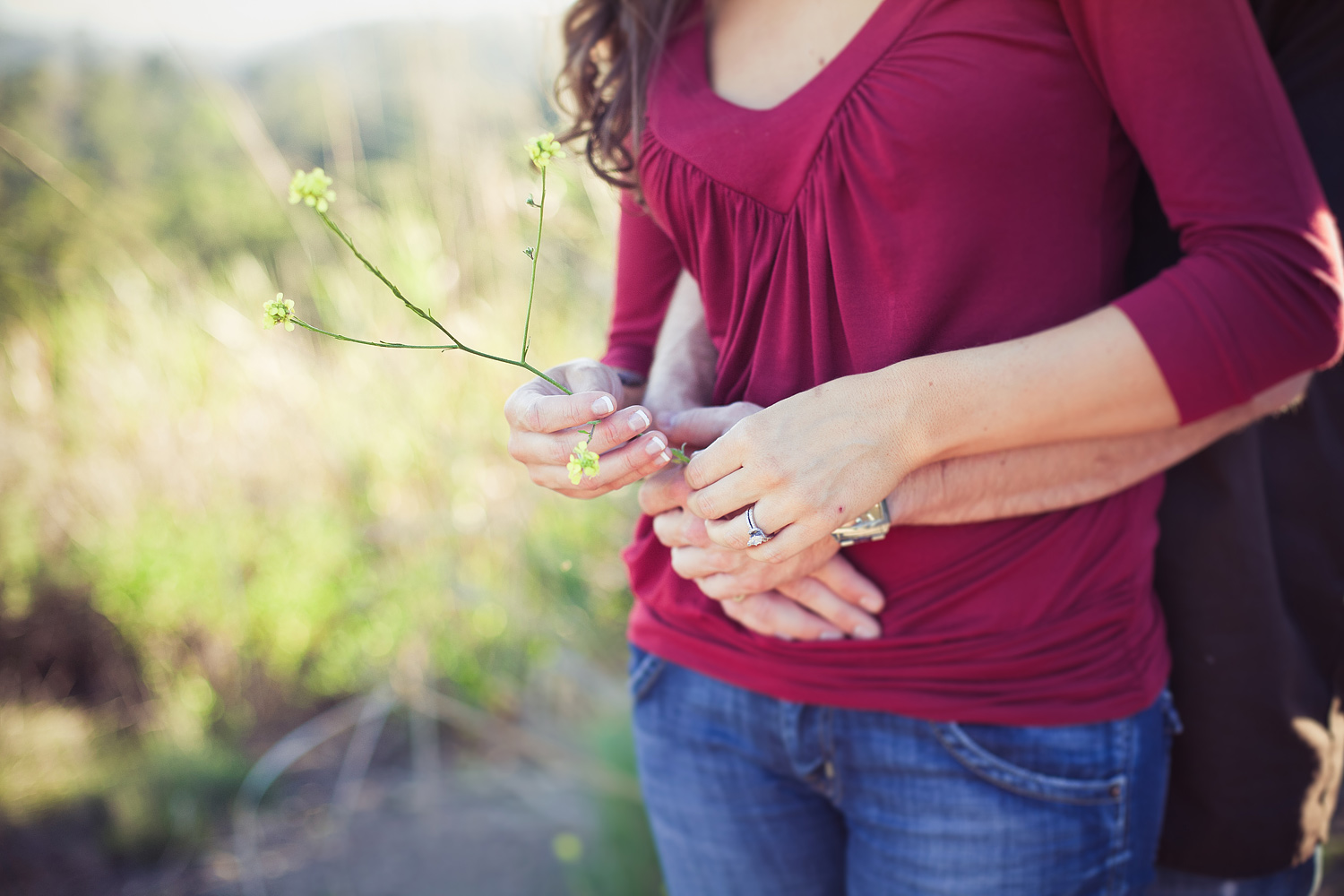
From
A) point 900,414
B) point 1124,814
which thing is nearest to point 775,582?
point 900,414

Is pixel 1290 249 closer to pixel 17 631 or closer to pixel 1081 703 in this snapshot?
pixel 1081 703

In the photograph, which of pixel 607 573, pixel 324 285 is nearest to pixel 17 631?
pixel 324 285

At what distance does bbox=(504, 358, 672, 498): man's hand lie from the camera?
0.91m

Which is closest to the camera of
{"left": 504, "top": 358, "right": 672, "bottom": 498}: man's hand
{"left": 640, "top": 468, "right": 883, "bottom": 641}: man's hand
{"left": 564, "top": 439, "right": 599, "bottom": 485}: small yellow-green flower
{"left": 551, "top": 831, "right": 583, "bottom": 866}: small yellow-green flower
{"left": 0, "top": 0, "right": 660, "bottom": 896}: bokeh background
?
{"left": 564, "top": 439, "right": 599, "bottom": 485}: small yellow-green flower

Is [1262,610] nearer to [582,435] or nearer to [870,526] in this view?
[870,526]

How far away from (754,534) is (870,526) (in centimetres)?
16

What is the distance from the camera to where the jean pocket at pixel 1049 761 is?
96 cm

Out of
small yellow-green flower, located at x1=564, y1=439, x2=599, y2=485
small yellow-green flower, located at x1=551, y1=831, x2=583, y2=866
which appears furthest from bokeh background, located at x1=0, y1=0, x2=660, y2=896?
small yellow-green flower, located at x1=564, y1=439, x2=599, y2=485

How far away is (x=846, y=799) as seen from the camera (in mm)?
1067

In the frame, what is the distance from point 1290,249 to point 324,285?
363cm

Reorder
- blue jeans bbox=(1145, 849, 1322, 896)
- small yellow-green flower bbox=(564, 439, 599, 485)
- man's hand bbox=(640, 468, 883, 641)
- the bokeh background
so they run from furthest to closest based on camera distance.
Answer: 1. the bokeh background
2. blue jeans bbox=(1145, 849, 1322, 896)
3. man's hand bbox=(640, 468, 883, 641)
4. small yellow-green flower bbox=(564, 439, 599, 485)

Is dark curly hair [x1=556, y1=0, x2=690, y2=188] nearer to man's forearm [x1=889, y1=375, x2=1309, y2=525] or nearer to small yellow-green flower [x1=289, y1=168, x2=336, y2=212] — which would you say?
small yellow-green flower [x1=289, y1=168, x2=336, y2=212]

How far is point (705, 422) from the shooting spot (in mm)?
1046

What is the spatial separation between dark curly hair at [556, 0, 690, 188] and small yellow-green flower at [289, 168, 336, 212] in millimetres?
509
